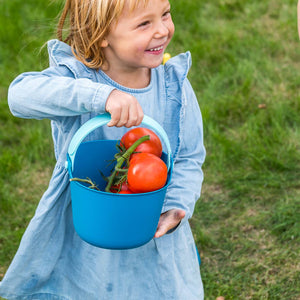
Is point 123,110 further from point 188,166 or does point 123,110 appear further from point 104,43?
point 188,166

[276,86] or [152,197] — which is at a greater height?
[152,197]

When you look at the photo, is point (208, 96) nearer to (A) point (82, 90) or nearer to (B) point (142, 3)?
(B) point (142, 3)

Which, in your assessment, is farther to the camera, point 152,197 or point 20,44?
point 20,44

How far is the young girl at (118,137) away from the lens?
5.95 feet

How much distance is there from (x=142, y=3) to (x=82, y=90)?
0.40 m

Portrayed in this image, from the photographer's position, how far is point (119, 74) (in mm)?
1968

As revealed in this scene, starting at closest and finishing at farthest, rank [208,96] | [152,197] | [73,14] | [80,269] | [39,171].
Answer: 1. [152,197]
2. [73,14]
3. [80,269]
4. [39,171]
5. [208,96]

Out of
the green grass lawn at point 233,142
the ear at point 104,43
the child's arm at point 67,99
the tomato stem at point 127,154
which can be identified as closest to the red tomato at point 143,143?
the tomato stem at point 127,154

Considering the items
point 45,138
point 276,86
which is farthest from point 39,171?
point 276,86

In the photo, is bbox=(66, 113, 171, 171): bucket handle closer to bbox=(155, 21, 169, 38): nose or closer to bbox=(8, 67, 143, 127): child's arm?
bbox=(8, 67, 143, 127): child's arm

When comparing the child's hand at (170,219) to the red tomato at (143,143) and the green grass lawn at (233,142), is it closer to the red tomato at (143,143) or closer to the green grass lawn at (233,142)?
the red tomato at (143,143)

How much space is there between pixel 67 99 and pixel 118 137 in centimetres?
42

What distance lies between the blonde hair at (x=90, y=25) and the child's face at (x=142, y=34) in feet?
0.08

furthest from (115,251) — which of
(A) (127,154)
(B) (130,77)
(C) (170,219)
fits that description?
(B) (130,77)
